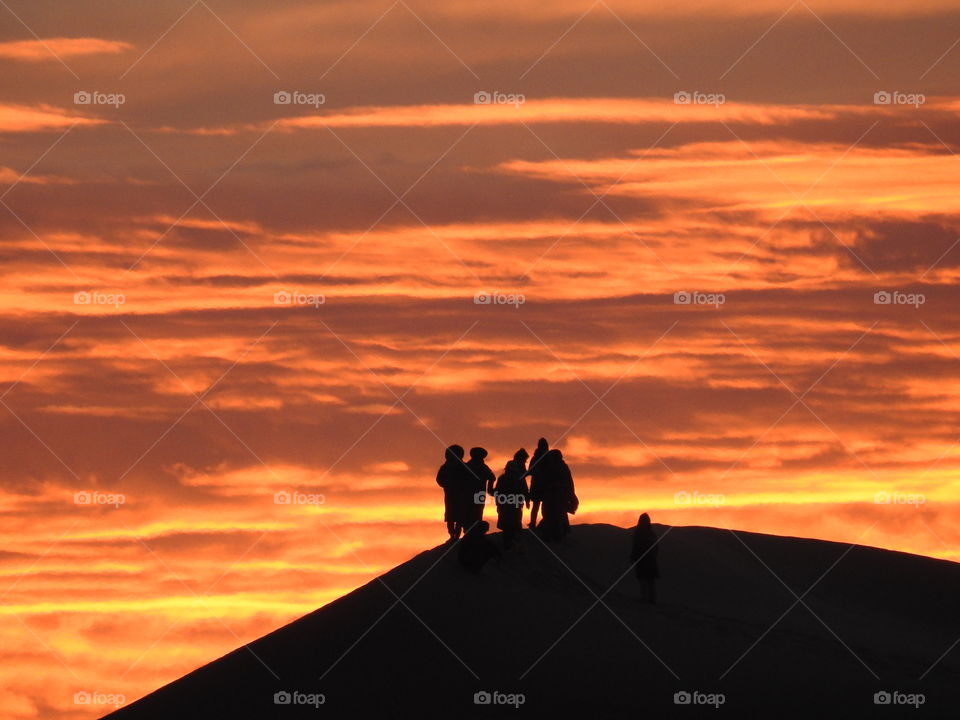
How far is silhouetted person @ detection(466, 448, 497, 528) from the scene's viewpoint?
32219mm

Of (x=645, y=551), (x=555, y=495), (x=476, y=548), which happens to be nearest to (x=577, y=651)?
(x=645, y=551)

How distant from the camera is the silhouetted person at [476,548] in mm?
32781

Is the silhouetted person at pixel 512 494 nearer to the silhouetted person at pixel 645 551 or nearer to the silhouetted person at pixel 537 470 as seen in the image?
the silhouetted person at pixel 537 470

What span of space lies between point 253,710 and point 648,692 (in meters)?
6.76

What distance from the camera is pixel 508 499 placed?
107 feet

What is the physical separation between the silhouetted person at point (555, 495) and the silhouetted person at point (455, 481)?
1.68 m

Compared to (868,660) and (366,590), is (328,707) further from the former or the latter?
(868,660)

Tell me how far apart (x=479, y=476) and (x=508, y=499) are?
27.9 inches

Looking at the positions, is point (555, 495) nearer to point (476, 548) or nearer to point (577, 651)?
point (476, 548)

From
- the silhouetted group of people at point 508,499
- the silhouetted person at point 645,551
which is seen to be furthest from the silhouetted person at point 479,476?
the silhouetted person at point 645,551

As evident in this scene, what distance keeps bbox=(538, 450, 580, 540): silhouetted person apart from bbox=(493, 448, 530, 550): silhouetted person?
1.33 feet

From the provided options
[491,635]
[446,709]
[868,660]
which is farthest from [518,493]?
[868,660]

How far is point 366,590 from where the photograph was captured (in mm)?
34625

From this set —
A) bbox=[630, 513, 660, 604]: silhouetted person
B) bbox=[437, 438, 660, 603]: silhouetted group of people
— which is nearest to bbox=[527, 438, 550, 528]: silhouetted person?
bbox=[437, 438, 660, 603]: silhouetted group of people
